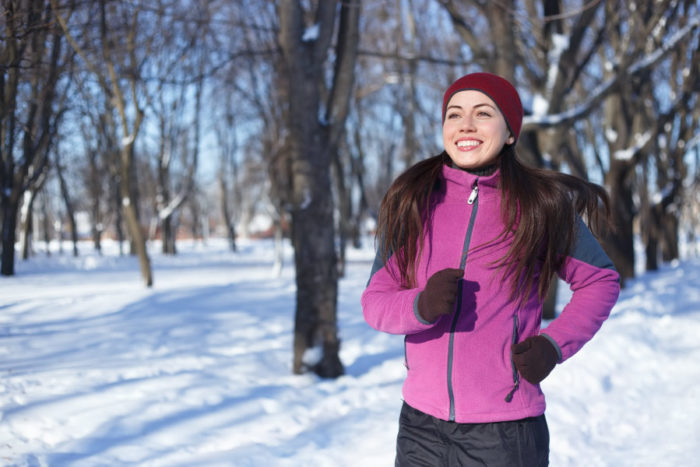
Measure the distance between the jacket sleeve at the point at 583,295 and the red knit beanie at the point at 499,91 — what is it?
40 cm

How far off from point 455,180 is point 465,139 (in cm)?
14

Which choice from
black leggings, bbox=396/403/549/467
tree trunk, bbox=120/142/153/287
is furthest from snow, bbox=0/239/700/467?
tree trunk, bbox=120/142/153/287

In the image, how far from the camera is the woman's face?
70.5 inches

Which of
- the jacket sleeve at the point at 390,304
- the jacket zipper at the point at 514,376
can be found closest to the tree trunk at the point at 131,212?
the jacket sleeve at the point at 390,304

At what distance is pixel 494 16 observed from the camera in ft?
24.6

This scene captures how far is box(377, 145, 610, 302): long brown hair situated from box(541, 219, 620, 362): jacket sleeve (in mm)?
42

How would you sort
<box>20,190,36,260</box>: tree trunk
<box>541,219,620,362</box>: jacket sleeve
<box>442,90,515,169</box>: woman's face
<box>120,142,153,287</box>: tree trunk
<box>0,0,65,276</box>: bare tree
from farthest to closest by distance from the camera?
<box>20,190,36,260</box>: tree trunk, <box>120,142,153,287</box>: tree trunk, <box>0,0,65,276</box>: bare tree, <box>442,90,515,169</box>: woman's face, <box>541,219,620,362</box>: jacket sleeve

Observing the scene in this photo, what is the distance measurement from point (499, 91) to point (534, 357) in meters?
0.85

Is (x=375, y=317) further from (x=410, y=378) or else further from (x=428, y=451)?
(x=428, y=451)

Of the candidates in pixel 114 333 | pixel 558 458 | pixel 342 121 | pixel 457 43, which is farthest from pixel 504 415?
pixel 457 43

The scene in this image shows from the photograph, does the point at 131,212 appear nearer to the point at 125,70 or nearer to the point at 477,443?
the point at 125,70

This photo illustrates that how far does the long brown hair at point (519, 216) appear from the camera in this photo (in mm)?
1742

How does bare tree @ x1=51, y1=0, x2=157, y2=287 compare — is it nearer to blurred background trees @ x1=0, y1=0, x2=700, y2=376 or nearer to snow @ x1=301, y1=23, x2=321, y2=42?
blurred background trees @ x1=0, y1=0, x2=700, y2=376

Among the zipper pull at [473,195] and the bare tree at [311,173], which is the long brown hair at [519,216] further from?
the bare tree at [311,173]
